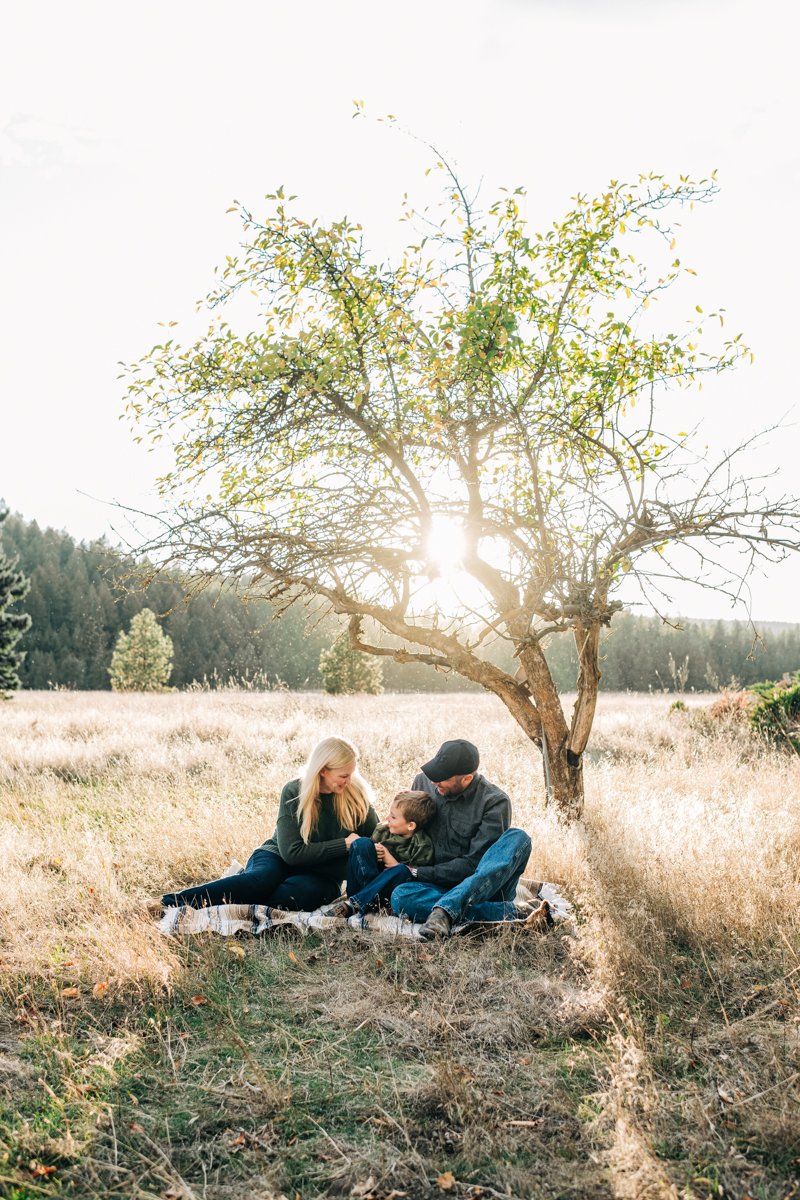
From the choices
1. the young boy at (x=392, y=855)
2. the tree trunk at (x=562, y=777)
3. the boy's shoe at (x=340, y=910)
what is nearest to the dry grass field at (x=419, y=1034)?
the boy's shoe at (x=340, y=910)

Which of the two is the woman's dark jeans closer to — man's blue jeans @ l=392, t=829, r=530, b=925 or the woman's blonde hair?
the woman's blonde hair

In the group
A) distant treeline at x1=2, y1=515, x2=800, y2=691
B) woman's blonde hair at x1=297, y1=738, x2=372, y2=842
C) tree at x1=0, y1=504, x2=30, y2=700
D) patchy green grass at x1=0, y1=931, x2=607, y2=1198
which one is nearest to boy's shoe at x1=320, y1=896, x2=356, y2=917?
woman's blonde hair at x1=297, y1=738, x2=372, y2=842

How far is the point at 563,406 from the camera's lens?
20.0 feet

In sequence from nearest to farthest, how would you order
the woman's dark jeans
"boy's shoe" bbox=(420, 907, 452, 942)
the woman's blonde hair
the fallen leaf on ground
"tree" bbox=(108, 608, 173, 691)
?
the fallen leaf on ground → "boy's shoe" bbox=(420, 907, 452, 942) → the woman's dark jeans → the woman's blonde hair → "tree" bbox=(108, 608, 173, 691)

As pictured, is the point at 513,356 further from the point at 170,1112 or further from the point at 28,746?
the point at 28,746

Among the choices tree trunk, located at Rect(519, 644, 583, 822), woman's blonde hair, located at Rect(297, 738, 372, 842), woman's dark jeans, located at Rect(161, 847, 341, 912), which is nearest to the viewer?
woman's dark jeans, located at Rect(161, 847, 341, 912)

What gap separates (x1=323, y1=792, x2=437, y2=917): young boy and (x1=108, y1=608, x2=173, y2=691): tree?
1300 inches

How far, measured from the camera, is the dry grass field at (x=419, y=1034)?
2572mm

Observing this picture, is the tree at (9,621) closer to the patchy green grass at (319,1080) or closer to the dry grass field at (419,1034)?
the dry grass field at (419,1034)

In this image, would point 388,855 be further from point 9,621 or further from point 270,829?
point 9,621

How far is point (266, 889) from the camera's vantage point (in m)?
4.93

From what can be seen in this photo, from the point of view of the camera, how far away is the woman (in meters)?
4.88

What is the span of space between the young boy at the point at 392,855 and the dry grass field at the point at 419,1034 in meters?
0.37

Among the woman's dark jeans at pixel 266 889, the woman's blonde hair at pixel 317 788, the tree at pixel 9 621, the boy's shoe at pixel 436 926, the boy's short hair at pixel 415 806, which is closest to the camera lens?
the boy's shoe at pixel 436 926
